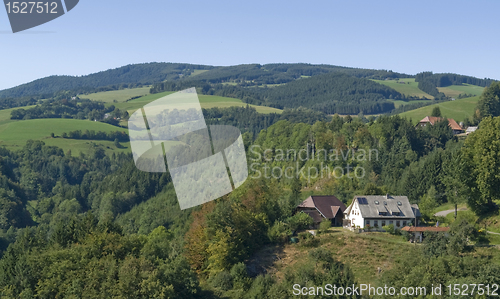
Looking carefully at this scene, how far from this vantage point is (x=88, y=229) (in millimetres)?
54531

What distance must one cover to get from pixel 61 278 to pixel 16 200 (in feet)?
357

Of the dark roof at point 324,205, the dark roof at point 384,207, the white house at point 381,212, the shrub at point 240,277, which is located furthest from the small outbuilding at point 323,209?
the shrub at point 240,277

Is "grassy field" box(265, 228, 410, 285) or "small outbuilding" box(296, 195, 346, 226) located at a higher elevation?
"small outbuilding" box(296, 195, 346, 226)

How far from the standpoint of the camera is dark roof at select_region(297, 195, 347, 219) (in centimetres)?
6375

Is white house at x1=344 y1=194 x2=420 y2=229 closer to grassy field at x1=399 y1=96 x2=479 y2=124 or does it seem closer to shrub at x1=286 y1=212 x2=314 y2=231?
shrub at x1=286 y1=212 x2=314 y2=231

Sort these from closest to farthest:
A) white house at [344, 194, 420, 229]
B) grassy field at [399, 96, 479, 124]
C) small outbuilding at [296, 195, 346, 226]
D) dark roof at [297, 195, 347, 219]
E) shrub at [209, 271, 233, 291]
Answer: shrub at [209, 271, 233, 291] < white house at [344, 194, 420, 229] < small outbuilding at [296, 195, 346, 226] < dark roof at [297, 195, 347, 219] < grassy field at [399, 96, 479, 124]

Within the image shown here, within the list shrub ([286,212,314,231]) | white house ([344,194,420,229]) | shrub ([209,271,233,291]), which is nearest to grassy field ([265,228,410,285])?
white house ([344,194,420,229])

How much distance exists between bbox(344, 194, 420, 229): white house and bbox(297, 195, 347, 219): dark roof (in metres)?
3.68

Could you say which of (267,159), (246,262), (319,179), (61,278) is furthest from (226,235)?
(267,159)

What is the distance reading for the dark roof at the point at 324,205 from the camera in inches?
2510

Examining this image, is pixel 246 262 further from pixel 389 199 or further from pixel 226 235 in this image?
pixel 389 199

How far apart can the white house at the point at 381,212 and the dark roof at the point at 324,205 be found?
12.1ft

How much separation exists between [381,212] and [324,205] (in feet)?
28.8

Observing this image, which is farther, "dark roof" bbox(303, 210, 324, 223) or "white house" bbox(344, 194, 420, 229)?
"dark roof" bbox(303, 210, 324, 223)
